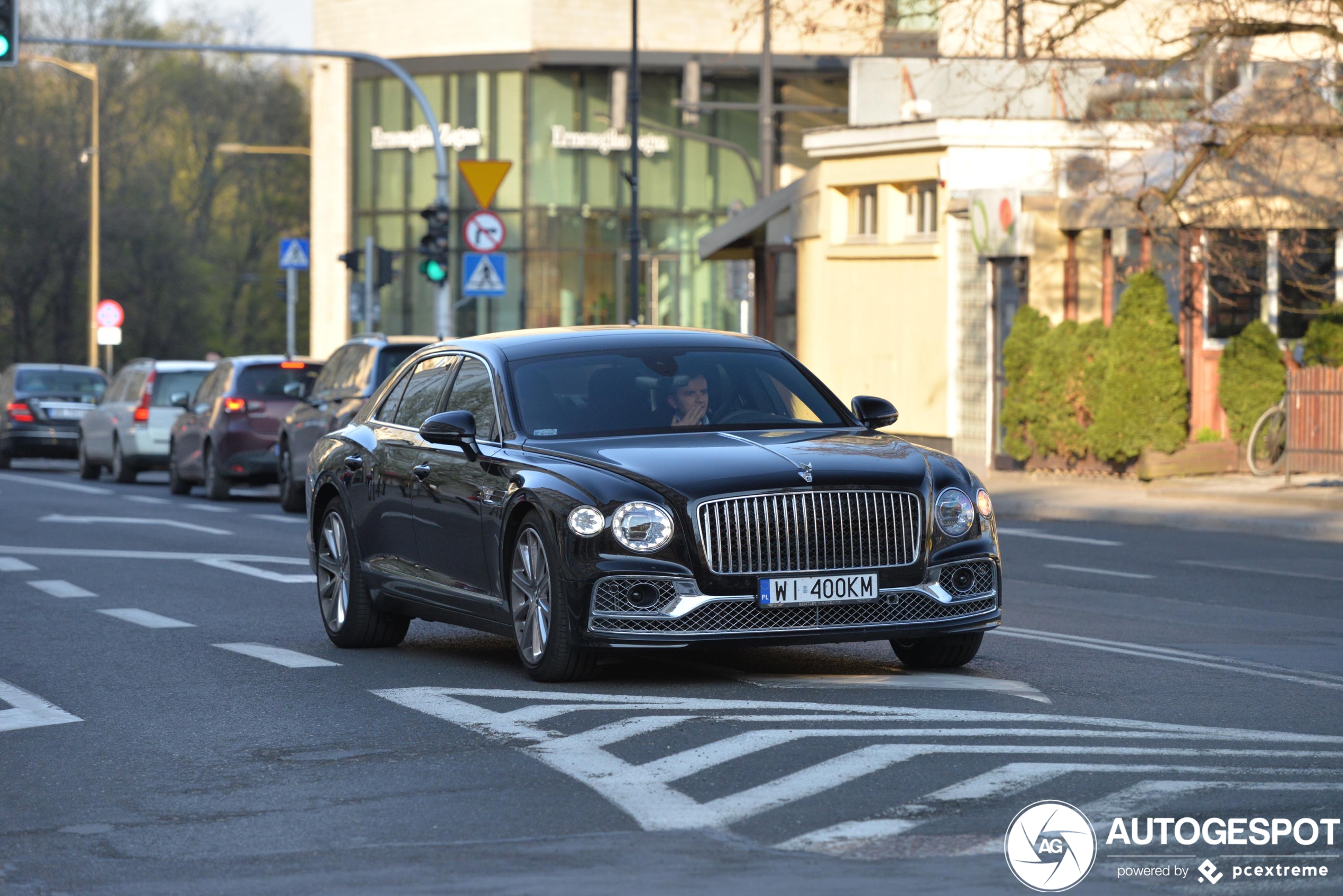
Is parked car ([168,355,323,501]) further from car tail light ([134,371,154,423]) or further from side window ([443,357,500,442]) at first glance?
side window ([443,357,500,442])

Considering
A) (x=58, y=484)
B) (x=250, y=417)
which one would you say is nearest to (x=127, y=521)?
(x=250, y=417)

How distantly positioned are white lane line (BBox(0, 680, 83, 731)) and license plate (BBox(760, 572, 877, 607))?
2.77 m

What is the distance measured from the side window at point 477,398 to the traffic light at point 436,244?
66.1 feet

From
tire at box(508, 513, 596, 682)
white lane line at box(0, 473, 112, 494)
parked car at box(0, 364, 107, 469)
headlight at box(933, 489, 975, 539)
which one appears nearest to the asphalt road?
tire at box(508, 513, 596, 682)

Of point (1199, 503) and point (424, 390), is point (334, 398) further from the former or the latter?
point (424, 390)

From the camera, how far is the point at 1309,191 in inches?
1048

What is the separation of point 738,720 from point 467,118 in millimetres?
51643

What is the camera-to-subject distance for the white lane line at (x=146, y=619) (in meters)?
12.5

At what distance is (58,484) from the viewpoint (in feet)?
103

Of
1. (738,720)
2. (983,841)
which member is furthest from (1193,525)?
(983,841)

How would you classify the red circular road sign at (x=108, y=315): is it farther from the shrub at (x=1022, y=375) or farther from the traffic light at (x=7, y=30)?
the shrub at (x=1022, y=375)

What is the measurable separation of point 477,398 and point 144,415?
2235 centimetres

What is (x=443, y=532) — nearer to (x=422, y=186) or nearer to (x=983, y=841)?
(x=983, y=841)

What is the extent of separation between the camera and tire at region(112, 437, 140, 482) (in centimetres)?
3238
